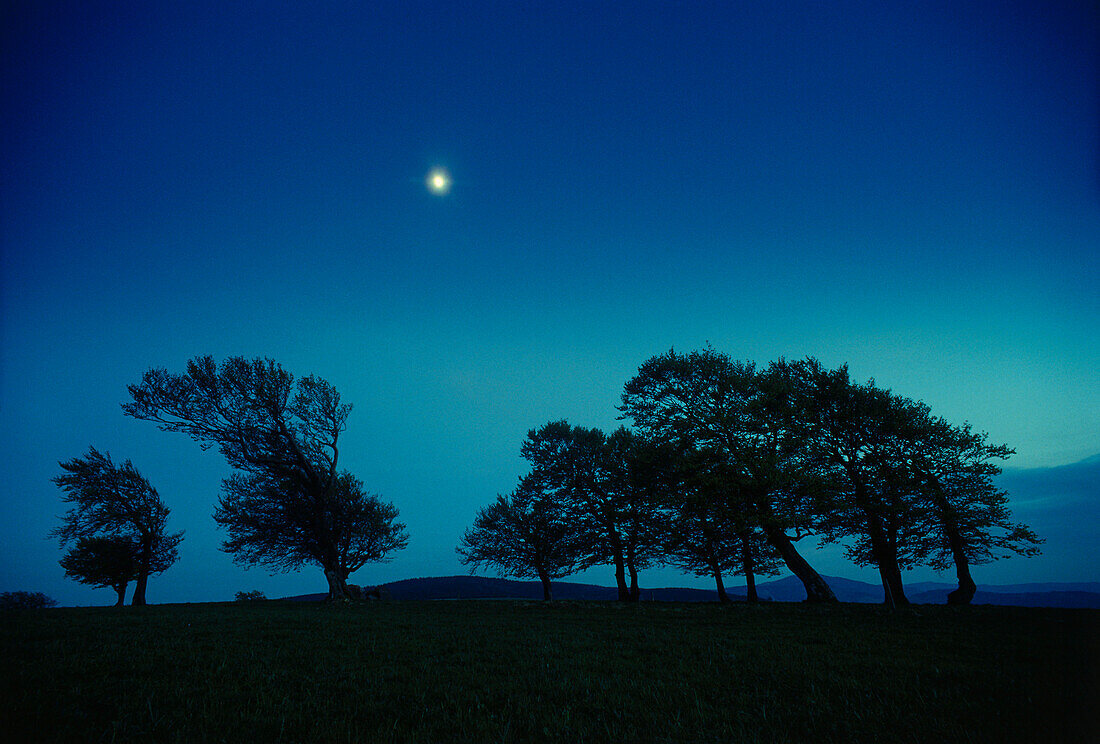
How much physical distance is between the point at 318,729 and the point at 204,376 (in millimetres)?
34911

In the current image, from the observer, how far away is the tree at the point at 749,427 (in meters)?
24.7

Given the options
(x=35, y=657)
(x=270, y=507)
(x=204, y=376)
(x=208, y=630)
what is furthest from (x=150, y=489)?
(x=35, y=657)

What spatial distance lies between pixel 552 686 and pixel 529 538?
36842mm

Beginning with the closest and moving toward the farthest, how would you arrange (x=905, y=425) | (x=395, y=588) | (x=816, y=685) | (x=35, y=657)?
(x=816, y=685)
(x=35, y=657)
(x=905, y=425)
(x=395, y=588)

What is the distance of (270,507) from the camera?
3600cm

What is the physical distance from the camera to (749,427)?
26766 mm

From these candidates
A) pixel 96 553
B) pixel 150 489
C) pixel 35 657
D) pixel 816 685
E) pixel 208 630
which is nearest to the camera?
pixel 816 685

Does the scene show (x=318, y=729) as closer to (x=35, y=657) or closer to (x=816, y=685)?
(x=816, y=685)

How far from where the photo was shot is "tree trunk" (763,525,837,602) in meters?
26.5

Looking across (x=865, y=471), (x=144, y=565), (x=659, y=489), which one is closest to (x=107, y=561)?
(x=144, y=565)

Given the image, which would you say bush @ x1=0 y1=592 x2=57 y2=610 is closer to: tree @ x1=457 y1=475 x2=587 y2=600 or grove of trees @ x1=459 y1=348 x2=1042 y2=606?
tree @ x1=457 y1=475 x2=587 y2=600

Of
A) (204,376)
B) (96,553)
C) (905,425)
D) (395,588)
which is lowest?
(395,588)

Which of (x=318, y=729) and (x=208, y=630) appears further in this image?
(x=208, y=630)

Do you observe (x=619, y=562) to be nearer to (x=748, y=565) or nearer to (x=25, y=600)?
(x=748, y=565)
